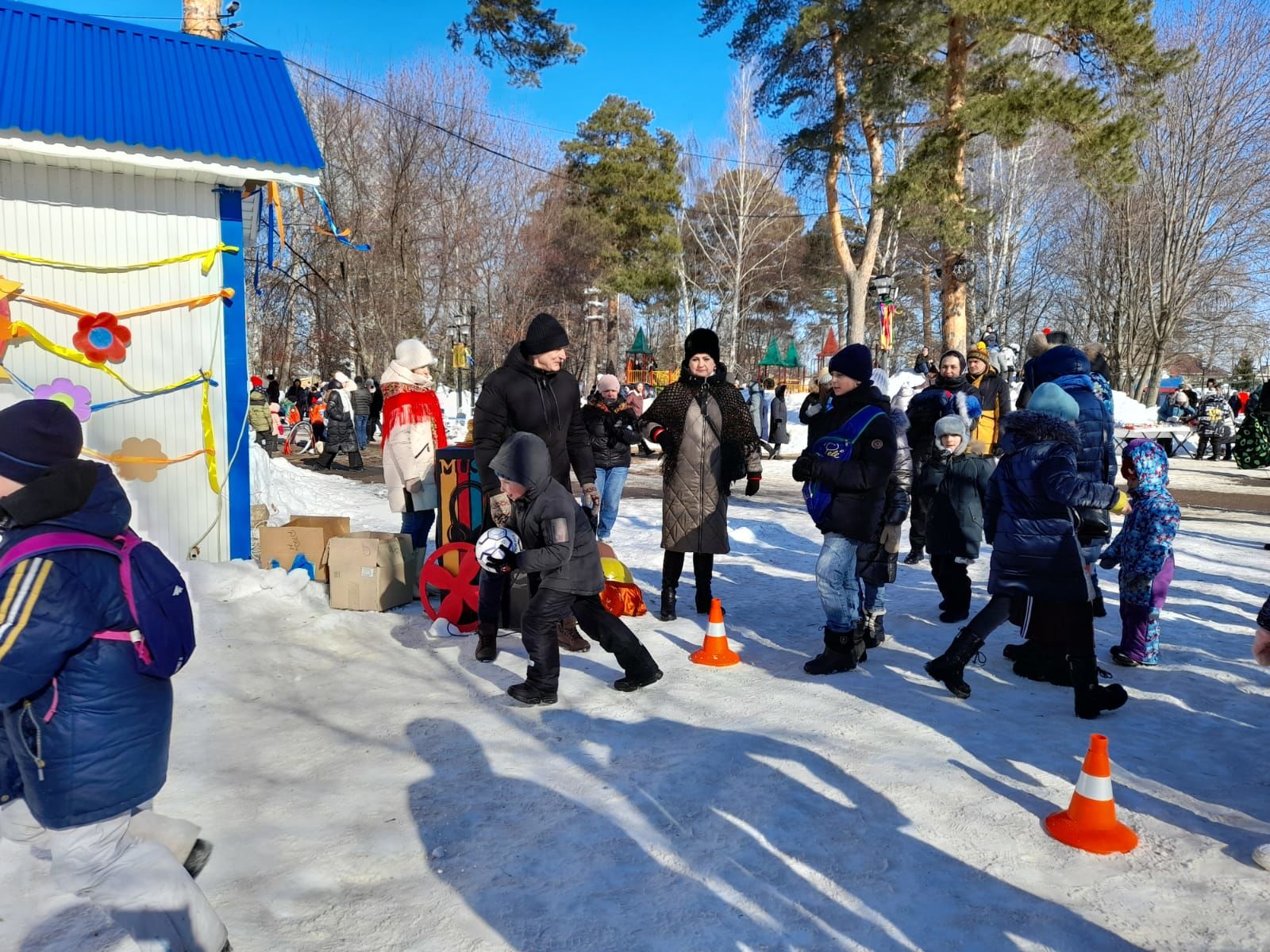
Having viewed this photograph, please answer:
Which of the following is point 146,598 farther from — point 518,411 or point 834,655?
point 834,655

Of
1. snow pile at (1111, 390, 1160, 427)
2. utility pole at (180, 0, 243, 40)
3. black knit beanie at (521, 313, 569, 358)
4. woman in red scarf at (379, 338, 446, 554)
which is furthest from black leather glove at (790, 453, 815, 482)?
snow pile at (1111, 390, 1160, 427)

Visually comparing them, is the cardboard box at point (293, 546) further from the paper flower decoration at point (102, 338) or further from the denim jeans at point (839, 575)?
the denim jeans at point (839, 575)

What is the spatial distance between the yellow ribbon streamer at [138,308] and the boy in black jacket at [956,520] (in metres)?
5.45

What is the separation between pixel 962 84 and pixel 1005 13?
2196 mm

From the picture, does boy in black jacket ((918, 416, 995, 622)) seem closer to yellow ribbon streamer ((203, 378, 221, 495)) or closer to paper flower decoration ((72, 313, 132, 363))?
yellow ribbon streamer ((203, 378, 221, 495))

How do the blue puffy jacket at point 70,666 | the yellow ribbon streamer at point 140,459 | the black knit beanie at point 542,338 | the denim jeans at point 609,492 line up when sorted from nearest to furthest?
1. the blue puffy jacket at point 70,666
2. the black knit beanie at point 542,338
3. the yellow ribbon streamer at point 140,459
4. the denim jeans at point 609,492

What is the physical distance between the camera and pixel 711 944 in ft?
8.20

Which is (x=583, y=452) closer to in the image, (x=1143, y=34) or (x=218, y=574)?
(x=218, y=574)

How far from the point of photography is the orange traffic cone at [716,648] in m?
5.07

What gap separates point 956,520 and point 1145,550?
1.15 m

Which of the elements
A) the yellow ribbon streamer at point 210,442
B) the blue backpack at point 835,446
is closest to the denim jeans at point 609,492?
the yellow ribbon streamer at point 210,442

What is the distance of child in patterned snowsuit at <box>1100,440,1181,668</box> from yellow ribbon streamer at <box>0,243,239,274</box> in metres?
6.35

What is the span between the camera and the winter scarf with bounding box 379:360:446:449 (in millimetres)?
6375

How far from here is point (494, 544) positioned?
163 inches
